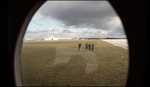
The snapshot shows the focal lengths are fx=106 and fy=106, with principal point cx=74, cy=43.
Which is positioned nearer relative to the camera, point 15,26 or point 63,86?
point 15,26

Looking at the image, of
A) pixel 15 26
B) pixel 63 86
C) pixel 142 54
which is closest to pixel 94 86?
pixel 63 86

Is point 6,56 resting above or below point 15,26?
below

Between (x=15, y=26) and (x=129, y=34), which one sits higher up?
(x=15, y=26)

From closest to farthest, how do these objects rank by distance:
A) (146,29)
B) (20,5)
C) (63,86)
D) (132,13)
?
(146,29)
(132,13)
(20,5)
(63,86)

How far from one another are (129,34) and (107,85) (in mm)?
3579

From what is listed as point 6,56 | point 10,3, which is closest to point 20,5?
point 10,3

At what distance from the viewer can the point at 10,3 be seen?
3.09m

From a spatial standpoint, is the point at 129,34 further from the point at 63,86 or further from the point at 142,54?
the point at 63,86

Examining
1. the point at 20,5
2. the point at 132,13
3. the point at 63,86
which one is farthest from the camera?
the point at 63,86

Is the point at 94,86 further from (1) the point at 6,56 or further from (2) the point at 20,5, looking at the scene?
(2) the point at 20,5

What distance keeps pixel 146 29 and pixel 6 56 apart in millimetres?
3774

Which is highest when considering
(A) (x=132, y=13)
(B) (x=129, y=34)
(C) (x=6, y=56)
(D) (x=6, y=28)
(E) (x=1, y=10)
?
(E) (x=1, y=10)

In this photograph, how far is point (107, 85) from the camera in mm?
5348

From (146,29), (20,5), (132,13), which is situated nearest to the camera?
(146,29)
